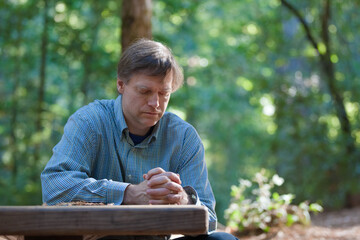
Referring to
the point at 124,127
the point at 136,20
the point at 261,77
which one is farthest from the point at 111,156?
the point at 261,77

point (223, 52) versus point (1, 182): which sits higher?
point (223, 52)

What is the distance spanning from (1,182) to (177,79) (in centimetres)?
891

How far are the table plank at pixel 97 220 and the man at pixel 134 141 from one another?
0.76m

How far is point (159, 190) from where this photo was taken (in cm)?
207

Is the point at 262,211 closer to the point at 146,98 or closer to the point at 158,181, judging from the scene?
the point at 146,98

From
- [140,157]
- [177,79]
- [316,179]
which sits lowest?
[316,179]

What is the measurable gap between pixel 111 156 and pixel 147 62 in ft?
1.62

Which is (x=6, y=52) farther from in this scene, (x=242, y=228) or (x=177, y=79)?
(x=177, y=79)

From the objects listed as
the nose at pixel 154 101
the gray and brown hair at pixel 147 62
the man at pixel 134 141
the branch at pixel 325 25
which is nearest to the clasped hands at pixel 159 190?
the man at pixel 134 141

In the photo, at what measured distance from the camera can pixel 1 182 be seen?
10.7m

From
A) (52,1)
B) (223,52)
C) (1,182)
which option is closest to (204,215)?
(52,1)

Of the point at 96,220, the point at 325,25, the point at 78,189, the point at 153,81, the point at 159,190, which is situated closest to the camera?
the point at 96,220

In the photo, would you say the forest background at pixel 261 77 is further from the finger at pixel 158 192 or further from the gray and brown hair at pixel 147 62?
the finger at pixel 158 192

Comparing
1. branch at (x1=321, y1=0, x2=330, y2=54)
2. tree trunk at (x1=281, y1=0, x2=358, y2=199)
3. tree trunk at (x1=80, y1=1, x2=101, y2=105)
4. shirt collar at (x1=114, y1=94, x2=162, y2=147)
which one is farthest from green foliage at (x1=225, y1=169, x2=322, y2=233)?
tree trunk at (x1=80, y1=1, x2=101, y2=105)
